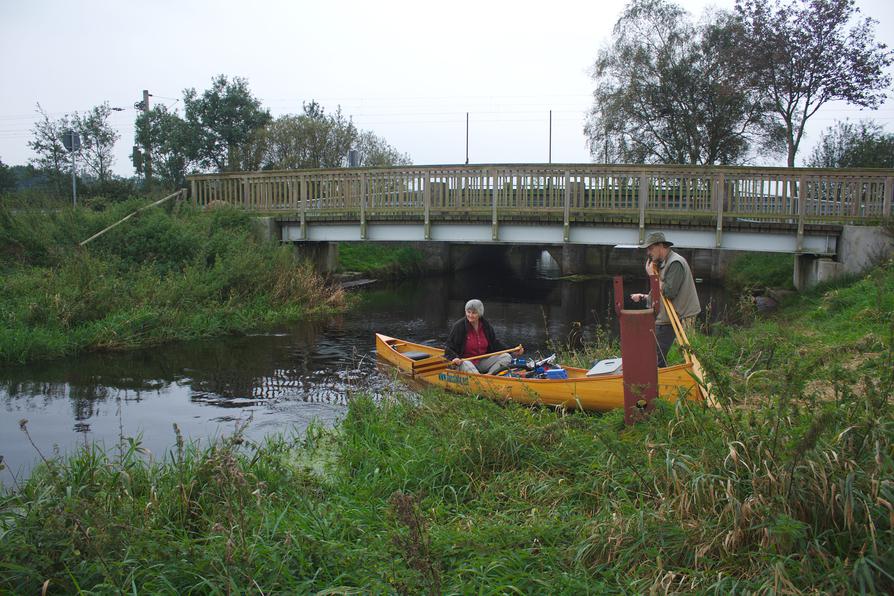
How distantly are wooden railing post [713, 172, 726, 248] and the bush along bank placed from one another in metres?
9.72

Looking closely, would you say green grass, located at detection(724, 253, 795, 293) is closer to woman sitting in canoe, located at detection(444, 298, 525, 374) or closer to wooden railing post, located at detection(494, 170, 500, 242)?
wooden railing post, located at detection(494, 170, 500, 242)

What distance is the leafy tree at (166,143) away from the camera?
33.4m

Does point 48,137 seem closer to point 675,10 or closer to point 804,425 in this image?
point 675,10

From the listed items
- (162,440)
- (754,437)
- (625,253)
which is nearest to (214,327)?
(162,440)

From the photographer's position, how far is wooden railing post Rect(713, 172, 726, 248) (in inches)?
670

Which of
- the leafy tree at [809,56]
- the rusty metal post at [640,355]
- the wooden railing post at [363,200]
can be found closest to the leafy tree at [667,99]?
the leafy tree at [809,56]

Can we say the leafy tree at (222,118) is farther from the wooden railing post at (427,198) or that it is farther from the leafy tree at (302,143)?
the wooden railing post at (427,198)

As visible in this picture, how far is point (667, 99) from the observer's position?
97.6 feet

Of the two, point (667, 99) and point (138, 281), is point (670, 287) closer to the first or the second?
point (138, 281)

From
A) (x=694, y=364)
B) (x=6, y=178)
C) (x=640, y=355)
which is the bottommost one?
(x=694, y=364)

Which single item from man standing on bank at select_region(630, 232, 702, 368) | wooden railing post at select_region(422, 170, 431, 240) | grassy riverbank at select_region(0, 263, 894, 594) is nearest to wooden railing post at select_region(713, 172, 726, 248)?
wooden railing post at select_region(422, 170, 431, 240)

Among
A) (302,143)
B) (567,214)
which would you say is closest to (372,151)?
(302,143)

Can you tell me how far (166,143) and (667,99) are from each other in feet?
71.9

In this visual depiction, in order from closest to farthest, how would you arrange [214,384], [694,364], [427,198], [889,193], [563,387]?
[694,364]
[563,387]
[214,384]
[889,193]
[427,198]
